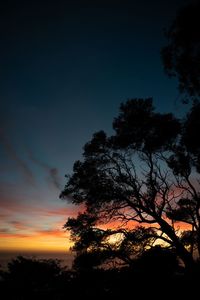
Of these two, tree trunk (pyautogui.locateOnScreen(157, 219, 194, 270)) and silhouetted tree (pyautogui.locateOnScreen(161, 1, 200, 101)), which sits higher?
silhouetted tree (pyautogui.locateOnScreen(161, 1, 200, 101))

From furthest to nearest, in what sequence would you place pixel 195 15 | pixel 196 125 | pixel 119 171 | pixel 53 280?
pixel 119 171, pixel 53 280, pixel 196 125, pixel 195 15

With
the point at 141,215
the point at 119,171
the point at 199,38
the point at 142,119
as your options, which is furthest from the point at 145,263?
the point at 199,38

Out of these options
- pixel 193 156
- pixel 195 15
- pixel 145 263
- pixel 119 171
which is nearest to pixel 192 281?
pixel 145 263

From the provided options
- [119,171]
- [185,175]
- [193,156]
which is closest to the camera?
[193,156]

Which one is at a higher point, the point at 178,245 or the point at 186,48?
the point at 186,48

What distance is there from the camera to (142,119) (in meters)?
16.9

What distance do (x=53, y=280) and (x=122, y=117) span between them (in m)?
9.65

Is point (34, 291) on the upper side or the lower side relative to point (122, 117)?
lower

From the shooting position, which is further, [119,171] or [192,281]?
[119,171]

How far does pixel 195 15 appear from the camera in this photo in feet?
34.8

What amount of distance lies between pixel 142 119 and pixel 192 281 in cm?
915

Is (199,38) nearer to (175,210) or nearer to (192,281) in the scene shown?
(192,281)

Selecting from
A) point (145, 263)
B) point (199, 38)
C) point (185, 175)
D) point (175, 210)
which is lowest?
point (145, 263)

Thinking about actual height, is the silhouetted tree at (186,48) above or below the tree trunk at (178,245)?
above
